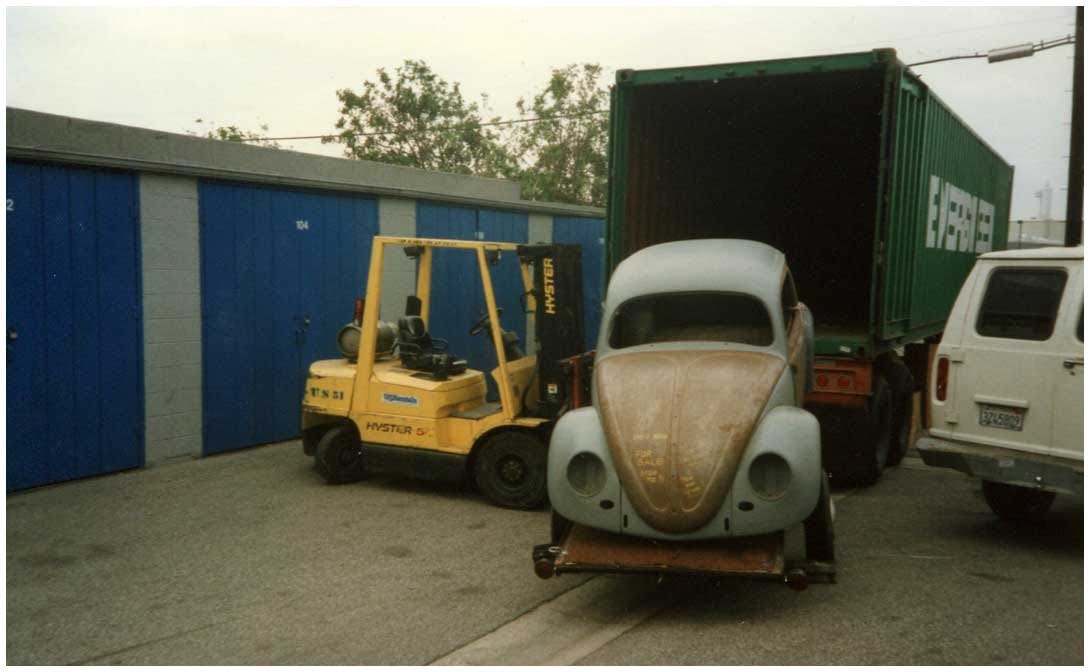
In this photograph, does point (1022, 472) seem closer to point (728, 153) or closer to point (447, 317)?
point (728, 153)

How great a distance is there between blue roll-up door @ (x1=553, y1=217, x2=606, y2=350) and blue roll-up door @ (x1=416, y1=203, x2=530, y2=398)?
5.72ft

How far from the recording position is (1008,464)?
6441 millimetres

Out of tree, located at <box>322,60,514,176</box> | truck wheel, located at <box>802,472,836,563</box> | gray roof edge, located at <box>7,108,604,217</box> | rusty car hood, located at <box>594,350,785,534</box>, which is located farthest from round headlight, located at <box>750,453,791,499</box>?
tree, located at <box>322,60,514,176</box>

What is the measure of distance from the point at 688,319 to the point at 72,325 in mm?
5414

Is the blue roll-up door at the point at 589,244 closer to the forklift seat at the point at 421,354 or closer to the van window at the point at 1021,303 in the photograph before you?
the forklift seat at the point at 421,354

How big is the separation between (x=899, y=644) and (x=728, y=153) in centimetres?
611

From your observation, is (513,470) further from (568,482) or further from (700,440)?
(700,440)

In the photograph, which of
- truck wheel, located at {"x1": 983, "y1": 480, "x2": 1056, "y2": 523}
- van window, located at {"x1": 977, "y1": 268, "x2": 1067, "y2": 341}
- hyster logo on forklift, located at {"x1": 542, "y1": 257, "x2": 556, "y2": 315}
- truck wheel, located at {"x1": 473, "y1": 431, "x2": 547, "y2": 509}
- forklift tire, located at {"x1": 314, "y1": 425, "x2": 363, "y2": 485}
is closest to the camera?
van window, located at {"x1": 977, "y1": 268, "x2": 1067, "y2": 341}

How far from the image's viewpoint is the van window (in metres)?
6.56

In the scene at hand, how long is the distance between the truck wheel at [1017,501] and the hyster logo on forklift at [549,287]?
3572 mm

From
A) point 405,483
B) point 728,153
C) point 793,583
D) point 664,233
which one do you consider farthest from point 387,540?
point 728,153

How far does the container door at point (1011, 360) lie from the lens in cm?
642

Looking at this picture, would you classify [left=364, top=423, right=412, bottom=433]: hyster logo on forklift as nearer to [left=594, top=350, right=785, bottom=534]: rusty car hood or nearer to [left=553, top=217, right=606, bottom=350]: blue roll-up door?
[left=594, top=350, right=785, bottom=534]: rusty car hood

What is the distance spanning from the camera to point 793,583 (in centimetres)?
512
